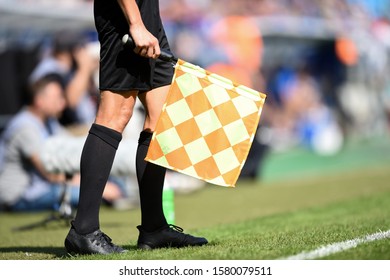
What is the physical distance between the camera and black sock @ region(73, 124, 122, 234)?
14.1ft

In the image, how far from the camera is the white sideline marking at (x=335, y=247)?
388 centimetres

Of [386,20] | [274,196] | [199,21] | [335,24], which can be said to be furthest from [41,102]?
[386,20]

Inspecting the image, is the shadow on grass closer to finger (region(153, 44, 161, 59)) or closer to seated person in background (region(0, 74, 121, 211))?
finger (region(153, 44, 161, 59))

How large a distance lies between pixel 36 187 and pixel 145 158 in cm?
495

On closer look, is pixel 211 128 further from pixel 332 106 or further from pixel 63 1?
pixel 332 106

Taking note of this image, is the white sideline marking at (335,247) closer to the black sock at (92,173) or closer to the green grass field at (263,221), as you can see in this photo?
the green grass field at (263,221)

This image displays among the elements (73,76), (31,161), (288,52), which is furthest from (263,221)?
(288,52)

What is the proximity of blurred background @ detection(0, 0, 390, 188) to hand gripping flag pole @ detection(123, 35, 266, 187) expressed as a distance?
319 inches

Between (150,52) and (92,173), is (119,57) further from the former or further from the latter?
(92,173)

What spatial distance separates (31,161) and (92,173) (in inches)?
186

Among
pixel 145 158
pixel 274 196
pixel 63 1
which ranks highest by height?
pixel 63 1

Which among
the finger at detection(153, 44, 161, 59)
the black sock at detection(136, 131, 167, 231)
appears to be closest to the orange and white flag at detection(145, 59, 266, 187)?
the finger at detection(153, 44, 161, 59)

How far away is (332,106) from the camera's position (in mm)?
23953
